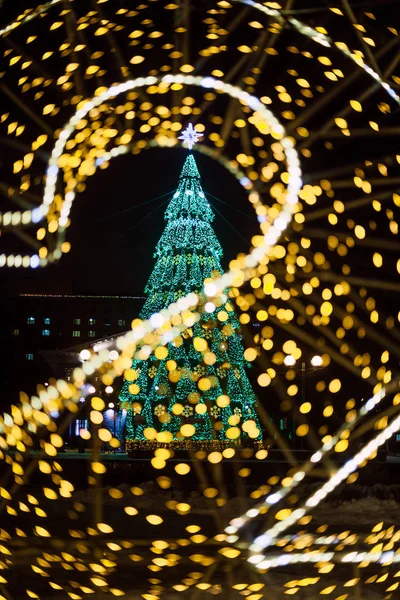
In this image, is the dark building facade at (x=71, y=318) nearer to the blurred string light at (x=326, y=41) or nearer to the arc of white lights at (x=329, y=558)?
the arc of white lights at (x=329, y=558)

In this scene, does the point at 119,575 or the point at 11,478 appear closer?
the point at 119,575

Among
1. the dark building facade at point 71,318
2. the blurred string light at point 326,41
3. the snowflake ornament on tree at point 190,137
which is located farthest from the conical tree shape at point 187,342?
the dark building facade at point 71,318

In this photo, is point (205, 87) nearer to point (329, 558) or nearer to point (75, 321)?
point (329, 558)

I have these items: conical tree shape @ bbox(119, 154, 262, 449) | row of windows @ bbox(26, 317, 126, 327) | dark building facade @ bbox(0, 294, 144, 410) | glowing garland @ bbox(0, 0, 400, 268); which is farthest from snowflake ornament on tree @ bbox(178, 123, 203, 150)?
row of windows @ bbox(26, 317, 126, 327)

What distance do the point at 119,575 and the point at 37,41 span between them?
4657 millimetres

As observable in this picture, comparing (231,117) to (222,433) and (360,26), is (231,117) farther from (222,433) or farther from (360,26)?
(222,433)

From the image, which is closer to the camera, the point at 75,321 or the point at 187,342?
the point at 187,342

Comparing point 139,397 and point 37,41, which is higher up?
point 37,41

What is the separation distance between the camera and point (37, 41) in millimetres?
8586

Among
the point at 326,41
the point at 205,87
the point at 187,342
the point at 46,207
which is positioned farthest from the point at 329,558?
the point at 187,342

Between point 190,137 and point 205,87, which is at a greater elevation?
point 205,87

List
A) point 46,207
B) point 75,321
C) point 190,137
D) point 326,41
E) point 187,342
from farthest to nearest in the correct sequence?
1. point 75,321
2. point 187,342
3. point 190,137
4. point 326,41
5. point 46,207

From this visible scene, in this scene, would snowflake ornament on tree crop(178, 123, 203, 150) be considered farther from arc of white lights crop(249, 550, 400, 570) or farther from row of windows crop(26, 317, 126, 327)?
row of windows crop(26, 317, 126, 327)

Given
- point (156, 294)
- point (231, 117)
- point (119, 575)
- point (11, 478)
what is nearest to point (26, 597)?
point (119, 575)
